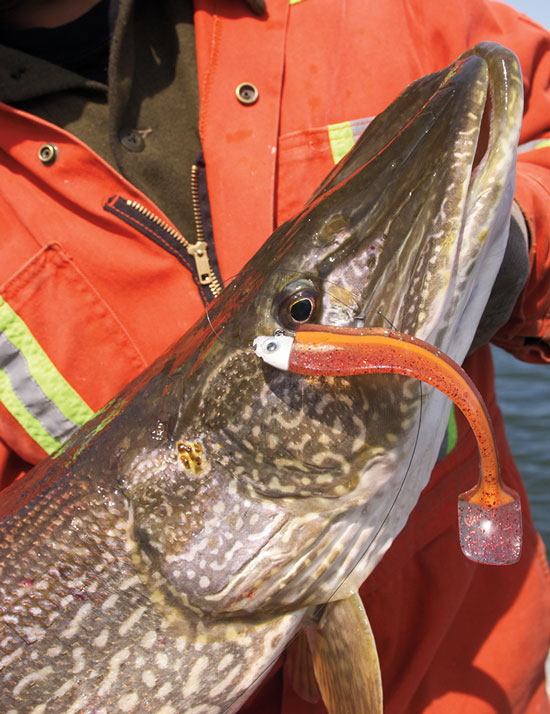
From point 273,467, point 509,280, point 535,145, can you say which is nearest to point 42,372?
point 273,467

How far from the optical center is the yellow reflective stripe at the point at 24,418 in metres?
1.70

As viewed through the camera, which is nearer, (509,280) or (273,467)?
(273,467)

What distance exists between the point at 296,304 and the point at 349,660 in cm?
74

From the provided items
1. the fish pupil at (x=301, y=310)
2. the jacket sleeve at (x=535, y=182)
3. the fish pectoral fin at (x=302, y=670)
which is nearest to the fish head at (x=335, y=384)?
the fish pupil at (x=301, y=310)

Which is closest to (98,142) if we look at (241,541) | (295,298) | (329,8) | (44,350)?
(44,350)

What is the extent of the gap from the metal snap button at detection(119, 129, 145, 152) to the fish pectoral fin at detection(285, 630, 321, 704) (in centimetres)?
130

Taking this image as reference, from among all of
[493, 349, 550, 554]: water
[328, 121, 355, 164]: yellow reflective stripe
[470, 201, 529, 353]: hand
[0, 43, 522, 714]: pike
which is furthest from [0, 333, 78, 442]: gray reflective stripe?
[493, 349, 550, 554]: water

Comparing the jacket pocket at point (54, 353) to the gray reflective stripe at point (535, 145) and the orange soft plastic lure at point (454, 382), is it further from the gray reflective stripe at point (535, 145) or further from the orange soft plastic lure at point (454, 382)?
the gray reflective stripe at point (535, 145)

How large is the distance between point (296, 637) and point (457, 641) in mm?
553

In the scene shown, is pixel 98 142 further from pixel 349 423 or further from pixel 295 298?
pixel 349 423

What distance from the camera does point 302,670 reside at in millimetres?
1603

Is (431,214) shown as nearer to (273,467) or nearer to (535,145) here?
(273,467)

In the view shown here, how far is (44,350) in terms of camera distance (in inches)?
67.1

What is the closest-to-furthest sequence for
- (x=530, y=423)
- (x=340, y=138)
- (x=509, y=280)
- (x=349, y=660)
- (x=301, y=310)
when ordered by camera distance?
(x=301, y=310)
(x=349, y=660)
(x=509, y=280)
(x=340, y=138)
(x=530, y=423)
